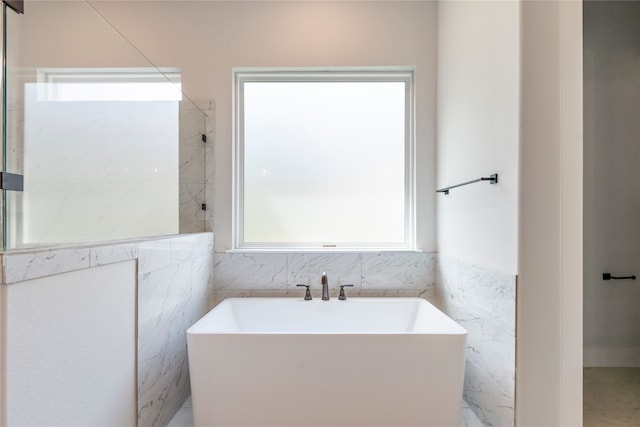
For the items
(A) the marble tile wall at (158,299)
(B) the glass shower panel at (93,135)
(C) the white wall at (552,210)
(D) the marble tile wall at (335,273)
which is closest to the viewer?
(A) the marble tile wall at (158,299)

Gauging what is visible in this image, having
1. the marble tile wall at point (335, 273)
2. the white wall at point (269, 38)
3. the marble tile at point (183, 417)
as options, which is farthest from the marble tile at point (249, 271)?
the marble tile at point (183, 417)

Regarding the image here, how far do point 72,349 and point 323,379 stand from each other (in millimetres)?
978

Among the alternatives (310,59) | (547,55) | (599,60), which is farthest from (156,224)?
(599,60)

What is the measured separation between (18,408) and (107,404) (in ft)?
1.34

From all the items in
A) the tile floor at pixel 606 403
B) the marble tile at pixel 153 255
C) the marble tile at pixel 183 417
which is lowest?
the marble tile at pixel 183 417

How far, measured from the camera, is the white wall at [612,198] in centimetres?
223

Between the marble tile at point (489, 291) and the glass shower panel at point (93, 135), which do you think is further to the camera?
the glass shower panel at point (93, 135)

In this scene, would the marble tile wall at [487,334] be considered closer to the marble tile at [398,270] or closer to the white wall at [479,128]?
the white wall at [479,128]

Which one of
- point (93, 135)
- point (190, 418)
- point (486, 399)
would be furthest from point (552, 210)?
point (93, 135)

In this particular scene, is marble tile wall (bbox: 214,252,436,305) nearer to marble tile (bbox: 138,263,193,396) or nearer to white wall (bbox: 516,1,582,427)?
marble tile (bbox: 138,263,193,396)

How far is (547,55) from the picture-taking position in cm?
133

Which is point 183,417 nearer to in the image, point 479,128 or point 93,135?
point 93,135

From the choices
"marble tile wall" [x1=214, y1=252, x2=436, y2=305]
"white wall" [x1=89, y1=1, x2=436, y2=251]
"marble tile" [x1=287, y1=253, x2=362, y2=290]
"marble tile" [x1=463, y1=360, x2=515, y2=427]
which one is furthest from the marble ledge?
"marble tile" [x1=463, y1=360, x2=515, y2=427]

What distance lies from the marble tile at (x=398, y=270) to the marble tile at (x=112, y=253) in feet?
4.81
